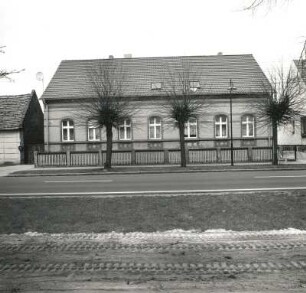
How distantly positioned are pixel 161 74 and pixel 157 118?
3.69 metres

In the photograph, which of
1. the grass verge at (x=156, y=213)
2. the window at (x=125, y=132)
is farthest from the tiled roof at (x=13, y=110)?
the grass verge at (x=156, y=213)

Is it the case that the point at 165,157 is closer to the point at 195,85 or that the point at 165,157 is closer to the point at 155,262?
the point at 195,85

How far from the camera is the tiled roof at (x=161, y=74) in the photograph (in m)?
32.3

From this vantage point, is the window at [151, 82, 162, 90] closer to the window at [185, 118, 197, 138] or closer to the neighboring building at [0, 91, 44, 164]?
the window at [185, 118, 197, 138]

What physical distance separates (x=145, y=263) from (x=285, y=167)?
1899 cm

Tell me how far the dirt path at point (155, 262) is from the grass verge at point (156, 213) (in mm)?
694

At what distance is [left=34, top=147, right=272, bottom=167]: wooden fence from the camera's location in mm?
28672

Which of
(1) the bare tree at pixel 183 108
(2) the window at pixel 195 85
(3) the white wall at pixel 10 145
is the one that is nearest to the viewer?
(1) the bare tree at pixel 183 108

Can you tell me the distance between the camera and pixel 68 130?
32531 mm

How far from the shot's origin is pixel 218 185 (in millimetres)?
15289

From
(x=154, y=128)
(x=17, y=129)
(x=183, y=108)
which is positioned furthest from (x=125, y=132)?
(x=17, y=129)

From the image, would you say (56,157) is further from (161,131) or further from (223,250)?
(223,250)

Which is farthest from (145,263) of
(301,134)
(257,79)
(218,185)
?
(301,134)

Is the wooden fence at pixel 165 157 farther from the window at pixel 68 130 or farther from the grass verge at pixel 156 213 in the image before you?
the grass verge at pixel 156 213
